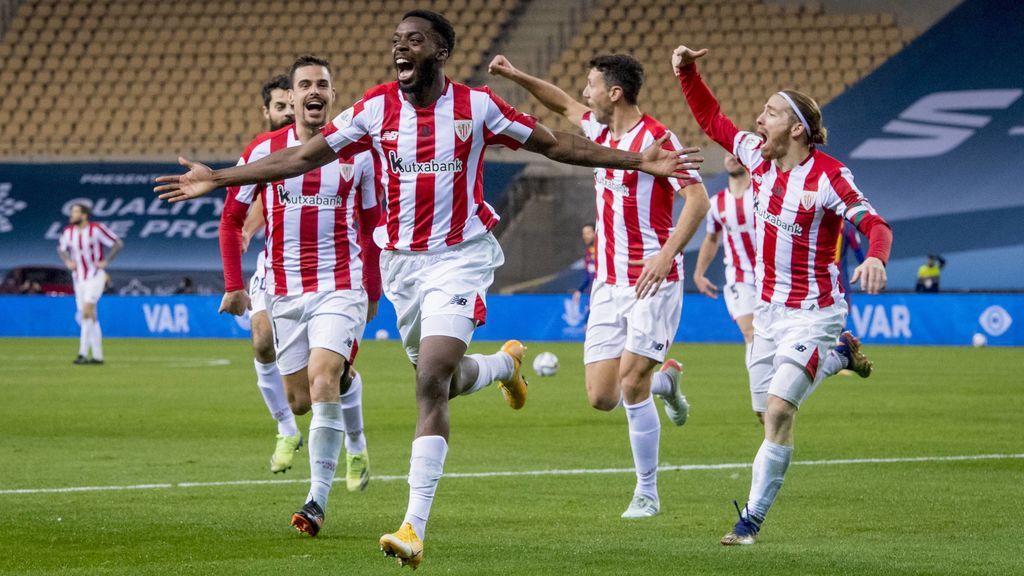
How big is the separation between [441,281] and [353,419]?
6.59 ft

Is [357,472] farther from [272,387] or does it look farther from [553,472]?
[272,387]

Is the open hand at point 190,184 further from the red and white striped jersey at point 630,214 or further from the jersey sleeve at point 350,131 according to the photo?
the red and white striped jersey at point 630,214

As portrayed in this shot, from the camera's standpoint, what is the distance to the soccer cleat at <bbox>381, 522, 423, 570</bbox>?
5.65m

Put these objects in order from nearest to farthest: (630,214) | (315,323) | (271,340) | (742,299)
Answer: (315,323) → (630,214) → (271,340) → (742,299)

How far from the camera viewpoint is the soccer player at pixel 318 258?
26.0 feet

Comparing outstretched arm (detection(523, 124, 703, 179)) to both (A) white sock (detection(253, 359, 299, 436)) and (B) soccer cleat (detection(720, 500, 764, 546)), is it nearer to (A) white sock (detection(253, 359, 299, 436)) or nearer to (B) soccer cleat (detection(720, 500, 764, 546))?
(B) soccer cleat (detection(720, 500, 764, 546))

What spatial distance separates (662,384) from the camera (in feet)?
33.0

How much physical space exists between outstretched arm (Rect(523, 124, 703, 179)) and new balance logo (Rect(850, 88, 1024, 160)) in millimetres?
25590

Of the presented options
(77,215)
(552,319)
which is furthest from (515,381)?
(552,319)

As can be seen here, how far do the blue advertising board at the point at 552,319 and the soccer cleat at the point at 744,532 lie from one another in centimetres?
1901

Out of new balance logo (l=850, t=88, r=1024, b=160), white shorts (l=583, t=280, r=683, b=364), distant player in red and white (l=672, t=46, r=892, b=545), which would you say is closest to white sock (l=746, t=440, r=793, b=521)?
distant player in red and white (l=672, t=46, r=892, b=545)

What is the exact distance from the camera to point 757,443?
11.3 metres

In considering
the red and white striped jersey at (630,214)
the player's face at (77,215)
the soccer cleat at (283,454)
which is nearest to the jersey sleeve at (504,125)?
the red and white striped jersey at (630,214)

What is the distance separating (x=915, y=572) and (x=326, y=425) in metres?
2.89
